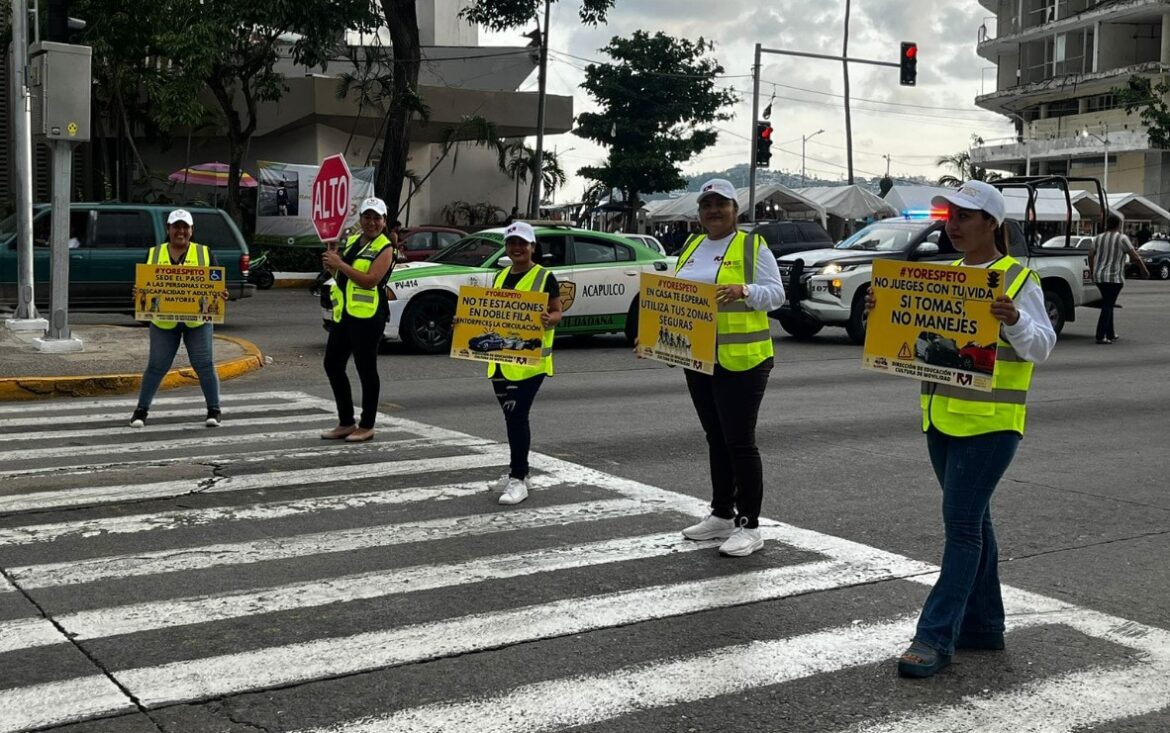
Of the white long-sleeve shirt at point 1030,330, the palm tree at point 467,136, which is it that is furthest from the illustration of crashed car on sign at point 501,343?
the palm tree at point 467,136

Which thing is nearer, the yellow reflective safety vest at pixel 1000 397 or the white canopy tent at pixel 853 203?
the yellow reflective safety vest at pixel 1000 397

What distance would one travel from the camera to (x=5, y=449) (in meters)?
9.71

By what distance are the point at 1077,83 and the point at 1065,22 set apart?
358 cm

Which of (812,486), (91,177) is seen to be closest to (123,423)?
(812,486)

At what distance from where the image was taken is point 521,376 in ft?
26.5

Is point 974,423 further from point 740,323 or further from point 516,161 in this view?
point 516,161

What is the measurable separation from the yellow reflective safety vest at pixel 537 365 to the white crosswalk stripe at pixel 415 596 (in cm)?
77

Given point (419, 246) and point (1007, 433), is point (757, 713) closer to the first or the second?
point (1007, 433)

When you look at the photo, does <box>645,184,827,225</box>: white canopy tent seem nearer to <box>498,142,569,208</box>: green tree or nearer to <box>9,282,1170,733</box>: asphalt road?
<box>498,142,569,208</box>: green tree

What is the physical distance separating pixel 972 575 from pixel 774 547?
2.07m

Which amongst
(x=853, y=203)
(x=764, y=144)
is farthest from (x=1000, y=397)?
(x=853, y=203)

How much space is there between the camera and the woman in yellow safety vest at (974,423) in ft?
15.6

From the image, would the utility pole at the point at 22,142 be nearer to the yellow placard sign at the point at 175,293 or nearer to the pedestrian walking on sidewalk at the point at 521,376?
the yellow placard sign at the point at 175,293

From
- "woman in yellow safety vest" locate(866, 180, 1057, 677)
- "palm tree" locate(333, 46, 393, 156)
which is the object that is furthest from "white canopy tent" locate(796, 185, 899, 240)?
"woman in yellow safety vest" locate(866, 180, 1057, 677)
